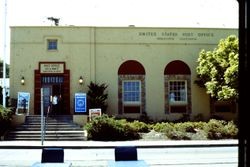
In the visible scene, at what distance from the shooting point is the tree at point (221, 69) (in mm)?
27312

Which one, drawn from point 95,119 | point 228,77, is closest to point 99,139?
point 95,119

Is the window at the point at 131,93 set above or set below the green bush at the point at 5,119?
above

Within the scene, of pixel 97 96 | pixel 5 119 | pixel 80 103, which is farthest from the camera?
pixel 97 96

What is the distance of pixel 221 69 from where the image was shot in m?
29.7

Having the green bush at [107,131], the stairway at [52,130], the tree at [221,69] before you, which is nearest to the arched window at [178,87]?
the tree at [221,69]

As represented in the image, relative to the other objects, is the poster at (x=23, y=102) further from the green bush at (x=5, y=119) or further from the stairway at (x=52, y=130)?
the green bush at (x=5, y=119)

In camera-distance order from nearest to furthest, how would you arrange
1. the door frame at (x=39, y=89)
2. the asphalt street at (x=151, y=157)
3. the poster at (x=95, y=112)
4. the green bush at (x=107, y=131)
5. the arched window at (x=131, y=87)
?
the asphalt street at (x=151, y=157) < the green bush at (x=107, y=131) < the poster at (x=95, y=112) < the door frame at (x=39, y=89) < the arched window at (x=131, y=87)

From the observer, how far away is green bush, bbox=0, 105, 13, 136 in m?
26.1

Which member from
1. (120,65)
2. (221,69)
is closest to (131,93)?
(120,65)

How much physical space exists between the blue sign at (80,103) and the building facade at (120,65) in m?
2.16

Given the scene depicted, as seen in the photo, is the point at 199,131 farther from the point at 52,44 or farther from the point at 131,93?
the point at 52,44

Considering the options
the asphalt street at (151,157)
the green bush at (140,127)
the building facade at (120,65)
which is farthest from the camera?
the building facade at (120,65)

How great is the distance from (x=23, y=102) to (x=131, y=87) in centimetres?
807

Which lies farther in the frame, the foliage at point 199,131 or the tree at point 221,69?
the tree at point 221,69
